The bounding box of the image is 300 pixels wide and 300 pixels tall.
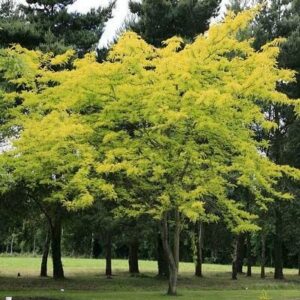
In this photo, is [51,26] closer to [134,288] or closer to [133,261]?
[134,288]

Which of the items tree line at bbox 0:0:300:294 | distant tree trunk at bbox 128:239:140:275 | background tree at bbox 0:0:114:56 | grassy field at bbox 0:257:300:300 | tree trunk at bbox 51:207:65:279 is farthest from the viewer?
distant tree trunk at bbox 128:239:140:275

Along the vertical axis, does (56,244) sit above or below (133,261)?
above

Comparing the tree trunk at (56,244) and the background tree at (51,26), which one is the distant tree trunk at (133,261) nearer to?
the tree trunk at (56,244)

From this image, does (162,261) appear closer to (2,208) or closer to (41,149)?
(2,208)

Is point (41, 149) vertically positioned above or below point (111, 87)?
below

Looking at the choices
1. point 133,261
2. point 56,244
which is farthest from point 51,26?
point 133,261

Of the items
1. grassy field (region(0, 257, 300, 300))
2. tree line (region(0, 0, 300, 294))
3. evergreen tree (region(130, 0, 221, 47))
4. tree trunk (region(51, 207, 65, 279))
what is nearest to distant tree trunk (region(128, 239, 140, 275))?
grassy field (region(0, 257, 300, 300))

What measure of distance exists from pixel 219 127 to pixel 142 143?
8.23ft

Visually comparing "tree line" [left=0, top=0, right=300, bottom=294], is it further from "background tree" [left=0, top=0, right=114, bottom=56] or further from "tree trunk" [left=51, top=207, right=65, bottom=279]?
"tree trunk" [left=51, top=207, right=65, bottom=279]

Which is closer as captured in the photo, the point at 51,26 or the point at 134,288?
the point at 134,288

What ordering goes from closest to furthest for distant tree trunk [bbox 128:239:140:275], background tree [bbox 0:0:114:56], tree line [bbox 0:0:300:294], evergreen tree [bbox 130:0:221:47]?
tree line [bbox 0:0:300:294] < background tree [bbox 0:0:114:56] < evergreen tree [bbox 130:0:221:47] < distant tree trunk [bbox 128:239:140:275]

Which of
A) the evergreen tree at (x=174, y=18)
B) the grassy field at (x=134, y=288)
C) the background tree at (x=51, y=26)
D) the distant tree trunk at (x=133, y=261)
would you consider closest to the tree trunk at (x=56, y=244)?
the grassy field at (x=134, y=288)

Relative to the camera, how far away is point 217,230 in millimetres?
40438

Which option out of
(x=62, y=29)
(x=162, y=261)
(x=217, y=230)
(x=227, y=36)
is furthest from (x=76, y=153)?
(x=217, y=230)
